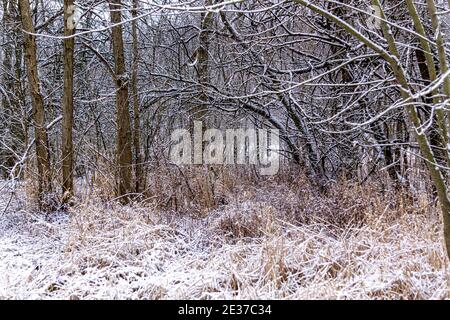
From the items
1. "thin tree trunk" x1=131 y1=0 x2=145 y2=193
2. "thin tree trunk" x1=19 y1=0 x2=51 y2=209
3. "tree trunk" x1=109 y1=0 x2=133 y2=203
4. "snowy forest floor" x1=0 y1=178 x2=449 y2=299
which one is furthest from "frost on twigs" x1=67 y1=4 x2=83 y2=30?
"snowy forest floor" x1=0 y1=178 x2=449 y2=299

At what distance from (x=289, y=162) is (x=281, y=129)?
0.81 metres

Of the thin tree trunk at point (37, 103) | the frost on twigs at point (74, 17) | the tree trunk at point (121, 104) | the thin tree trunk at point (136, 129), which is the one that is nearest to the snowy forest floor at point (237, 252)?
the thin tree trunk at point (37, 103)

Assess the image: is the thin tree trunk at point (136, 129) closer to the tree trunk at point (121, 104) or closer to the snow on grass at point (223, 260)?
the tree trunk at point (121, 104)

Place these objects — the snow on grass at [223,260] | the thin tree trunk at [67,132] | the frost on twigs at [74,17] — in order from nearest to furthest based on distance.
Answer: the snow on grass at [223,260] → the frost on twigs at [74,17] → the thin tree trunk at [67,132]

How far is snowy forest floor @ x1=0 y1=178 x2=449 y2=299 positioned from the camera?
3.28 metres

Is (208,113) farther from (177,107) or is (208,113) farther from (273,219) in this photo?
(273,219)

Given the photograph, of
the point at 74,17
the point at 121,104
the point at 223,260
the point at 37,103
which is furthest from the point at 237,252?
the point at 37,103

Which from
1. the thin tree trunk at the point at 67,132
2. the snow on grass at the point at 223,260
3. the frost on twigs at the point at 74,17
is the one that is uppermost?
the frost on twigs at the point at 74,17

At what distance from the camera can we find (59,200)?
6.00 m

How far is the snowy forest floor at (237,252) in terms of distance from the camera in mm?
3281

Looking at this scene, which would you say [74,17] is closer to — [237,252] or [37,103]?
[37,103]

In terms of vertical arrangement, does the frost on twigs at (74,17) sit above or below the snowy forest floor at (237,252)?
above

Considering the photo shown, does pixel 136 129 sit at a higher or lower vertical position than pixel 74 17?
lower

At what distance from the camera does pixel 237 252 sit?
3.96 meters
